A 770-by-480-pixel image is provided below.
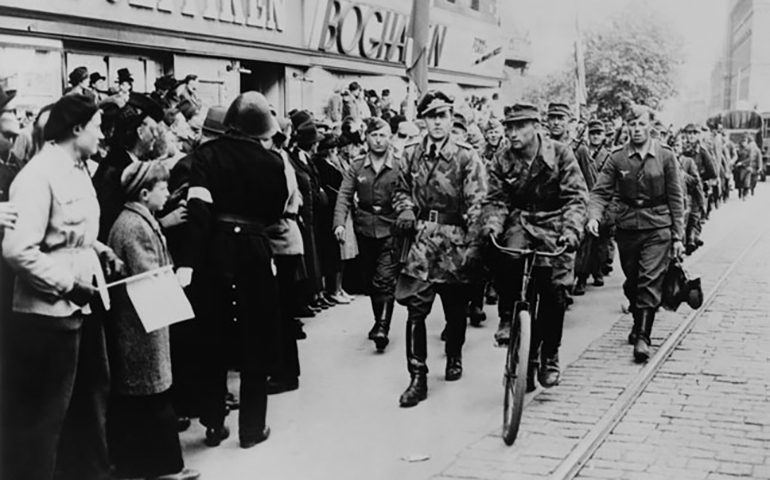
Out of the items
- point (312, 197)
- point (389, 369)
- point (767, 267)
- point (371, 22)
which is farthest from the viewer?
point (371, 22)

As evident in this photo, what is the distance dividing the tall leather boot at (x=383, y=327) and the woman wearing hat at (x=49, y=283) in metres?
4.16

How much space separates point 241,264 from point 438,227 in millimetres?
1761

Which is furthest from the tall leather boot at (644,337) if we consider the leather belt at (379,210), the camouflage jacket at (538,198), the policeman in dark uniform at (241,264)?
the policeman in dark uniform at (241,264)

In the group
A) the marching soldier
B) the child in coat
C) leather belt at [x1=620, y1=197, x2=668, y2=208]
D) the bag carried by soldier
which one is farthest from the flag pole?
the child in coat

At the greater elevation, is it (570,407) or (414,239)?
(414,239)

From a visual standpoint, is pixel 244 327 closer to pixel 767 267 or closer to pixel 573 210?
pixel 573 210

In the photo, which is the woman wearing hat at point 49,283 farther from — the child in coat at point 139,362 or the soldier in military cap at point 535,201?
the soldier in military cap at point 535,201

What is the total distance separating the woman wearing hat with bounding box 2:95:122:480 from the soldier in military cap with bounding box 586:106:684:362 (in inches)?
186

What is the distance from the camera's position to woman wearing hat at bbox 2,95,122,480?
177 inches

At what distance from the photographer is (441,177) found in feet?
24.2

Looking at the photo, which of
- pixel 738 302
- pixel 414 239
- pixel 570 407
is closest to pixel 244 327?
pixel 414 239

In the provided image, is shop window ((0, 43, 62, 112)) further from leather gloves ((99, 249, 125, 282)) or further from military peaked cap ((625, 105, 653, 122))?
leather gloves ((99, 249, 125, 282))

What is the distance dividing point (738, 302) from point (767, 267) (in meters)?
3.21

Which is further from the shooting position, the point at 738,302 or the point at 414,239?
the point at 738,302
